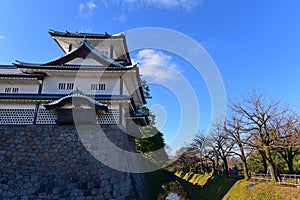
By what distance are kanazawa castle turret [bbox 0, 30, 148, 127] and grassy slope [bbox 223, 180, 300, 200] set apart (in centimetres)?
824

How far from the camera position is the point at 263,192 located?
427 inches

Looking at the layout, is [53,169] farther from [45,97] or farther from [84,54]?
[84,54]

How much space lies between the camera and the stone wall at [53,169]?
759cm

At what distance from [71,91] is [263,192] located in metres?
12.3

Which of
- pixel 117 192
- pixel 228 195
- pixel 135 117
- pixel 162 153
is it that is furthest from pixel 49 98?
pixel 162 153

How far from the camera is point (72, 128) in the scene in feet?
28.6

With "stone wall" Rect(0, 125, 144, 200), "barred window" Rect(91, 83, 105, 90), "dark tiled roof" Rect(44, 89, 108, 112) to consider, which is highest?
"barred window" Rect(91, 83, 105, 90)

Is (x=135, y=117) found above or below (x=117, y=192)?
above

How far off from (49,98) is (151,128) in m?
12.8

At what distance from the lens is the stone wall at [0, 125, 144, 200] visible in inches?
299

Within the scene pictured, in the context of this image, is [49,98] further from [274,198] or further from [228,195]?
[228,195]

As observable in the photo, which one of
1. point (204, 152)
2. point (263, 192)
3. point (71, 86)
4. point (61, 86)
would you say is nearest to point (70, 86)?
point (71, 86)

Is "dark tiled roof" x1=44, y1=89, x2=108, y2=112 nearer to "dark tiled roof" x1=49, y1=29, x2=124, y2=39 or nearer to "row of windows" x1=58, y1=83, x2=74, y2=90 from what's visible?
"row of windows" x1=58, y1=83, x2=74, y2=90

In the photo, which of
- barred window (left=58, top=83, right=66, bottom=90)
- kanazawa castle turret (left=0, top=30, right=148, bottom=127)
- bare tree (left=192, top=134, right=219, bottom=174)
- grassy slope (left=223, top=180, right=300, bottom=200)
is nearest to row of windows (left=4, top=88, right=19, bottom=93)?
kanazawa castle turret (left=0, top=30, right=148, bottom=127)
